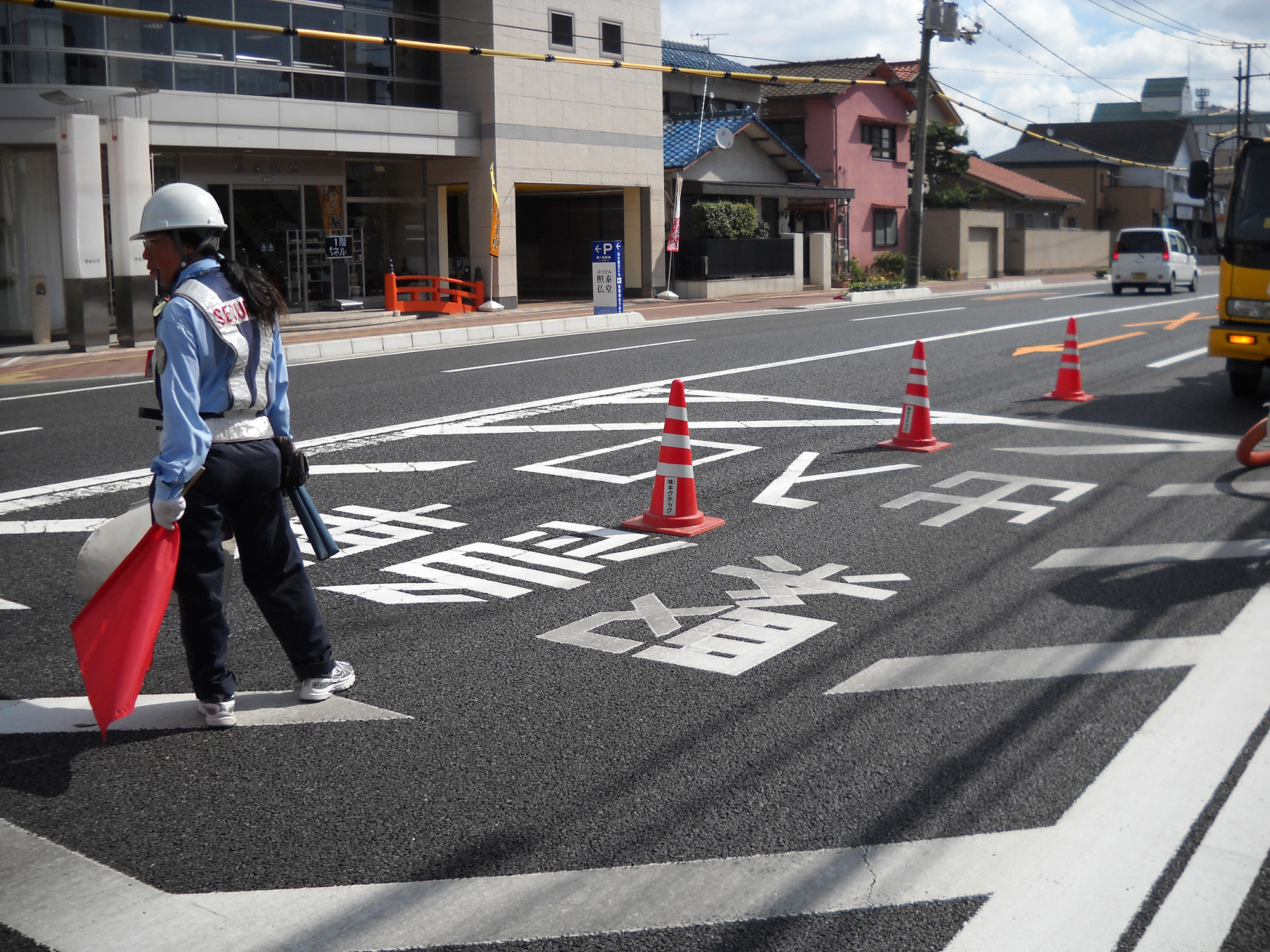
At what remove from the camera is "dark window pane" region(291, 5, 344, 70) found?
2411 centimetres

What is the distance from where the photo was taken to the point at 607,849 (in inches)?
139

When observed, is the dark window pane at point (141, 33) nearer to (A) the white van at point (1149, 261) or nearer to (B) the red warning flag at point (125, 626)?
(B) the red warning flag at point (125, 626)

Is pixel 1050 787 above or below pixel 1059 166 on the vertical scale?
below

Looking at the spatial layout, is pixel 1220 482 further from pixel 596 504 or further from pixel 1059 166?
pixel 1059 166

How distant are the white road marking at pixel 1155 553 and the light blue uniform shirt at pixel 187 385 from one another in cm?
435

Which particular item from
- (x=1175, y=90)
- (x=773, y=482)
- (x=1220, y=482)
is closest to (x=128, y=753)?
(x=773, y=482)

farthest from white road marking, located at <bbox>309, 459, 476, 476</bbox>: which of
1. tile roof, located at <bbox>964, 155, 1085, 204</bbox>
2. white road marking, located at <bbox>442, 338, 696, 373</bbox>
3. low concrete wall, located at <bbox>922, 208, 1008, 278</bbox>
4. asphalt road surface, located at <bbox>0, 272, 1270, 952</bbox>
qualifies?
tile roof, located at <bbox>964, 155, 1085, 204</bbox>

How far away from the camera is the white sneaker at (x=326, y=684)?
4.66 metres

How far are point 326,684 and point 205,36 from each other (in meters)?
20.7

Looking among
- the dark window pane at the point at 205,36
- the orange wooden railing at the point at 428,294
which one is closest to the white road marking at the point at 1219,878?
the dark window pane at the point at 205,36

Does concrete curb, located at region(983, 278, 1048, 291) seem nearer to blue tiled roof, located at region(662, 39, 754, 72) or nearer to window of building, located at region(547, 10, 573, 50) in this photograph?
blue tiled roof, located at region(662, 39, 754, 72)

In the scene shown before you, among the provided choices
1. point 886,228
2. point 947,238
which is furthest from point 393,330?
point 947,238

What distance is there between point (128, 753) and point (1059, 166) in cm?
7249

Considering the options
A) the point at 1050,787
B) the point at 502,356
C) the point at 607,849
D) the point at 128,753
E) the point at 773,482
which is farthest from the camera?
the point at 502,356
